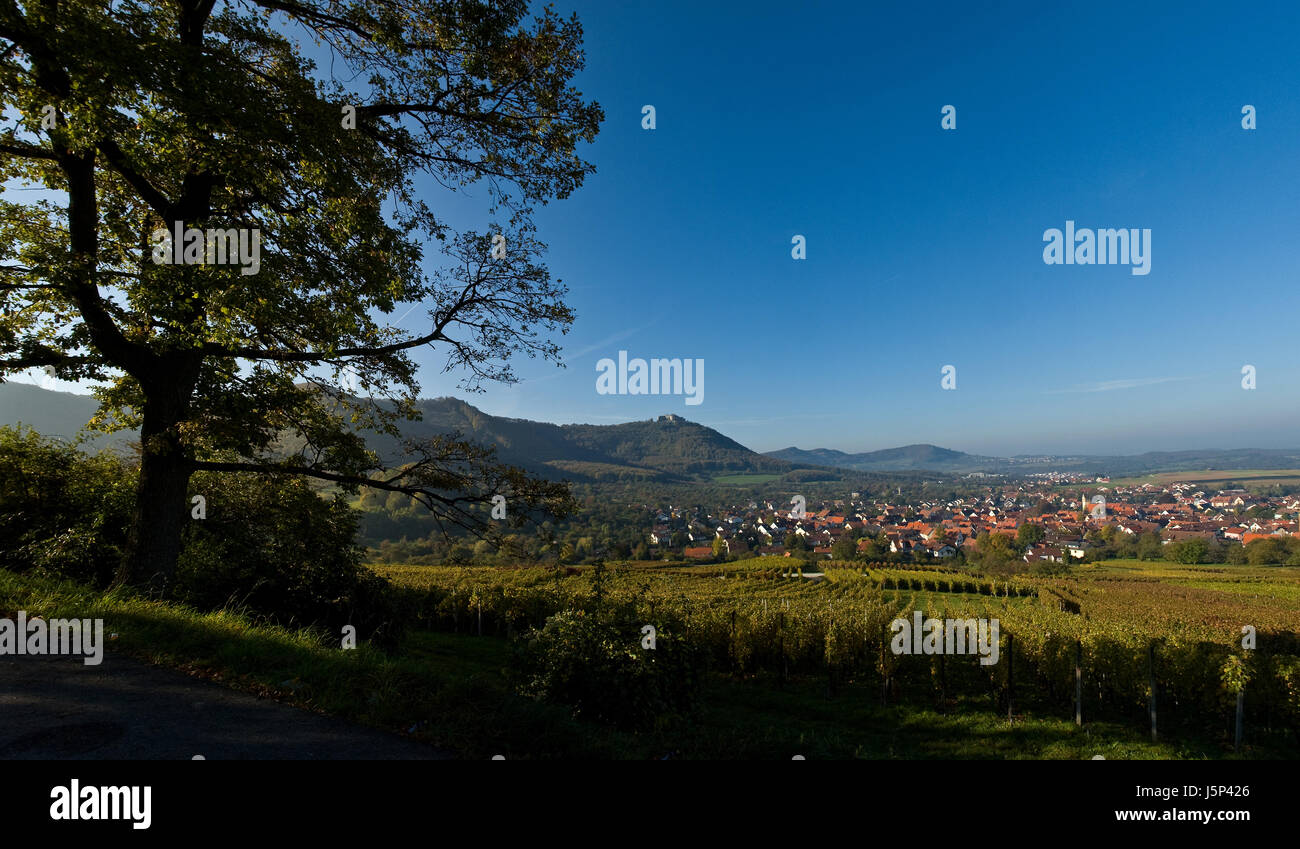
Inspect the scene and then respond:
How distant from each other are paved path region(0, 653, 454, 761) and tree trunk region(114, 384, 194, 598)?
330 centimetres

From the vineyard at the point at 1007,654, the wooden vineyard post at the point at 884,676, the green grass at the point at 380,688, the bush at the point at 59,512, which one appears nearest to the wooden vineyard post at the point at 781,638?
the vineyard at the point at 1007,654

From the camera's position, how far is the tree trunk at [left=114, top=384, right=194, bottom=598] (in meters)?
7.20

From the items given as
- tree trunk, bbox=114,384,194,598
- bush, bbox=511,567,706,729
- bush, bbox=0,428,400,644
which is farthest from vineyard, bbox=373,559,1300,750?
tree trunk, bbox=114,384,194,598

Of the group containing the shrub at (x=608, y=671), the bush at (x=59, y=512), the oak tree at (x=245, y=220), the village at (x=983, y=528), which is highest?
the oak tree at (x=245, y=220)

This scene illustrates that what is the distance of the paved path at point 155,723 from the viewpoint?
3.25m

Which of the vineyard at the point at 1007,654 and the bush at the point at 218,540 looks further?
the vineyard at the point at 1007,654

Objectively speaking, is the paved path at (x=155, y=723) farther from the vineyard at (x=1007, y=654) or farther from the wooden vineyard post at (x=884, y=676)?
the wooden vineyard post at (x=884, y=676)

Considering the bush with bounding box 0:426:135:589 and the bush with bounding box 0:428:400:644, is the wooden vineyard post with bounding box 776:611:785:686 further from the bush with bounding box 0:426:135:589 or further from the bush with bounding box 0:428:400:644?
the bush with bounding box 0:426:135:589

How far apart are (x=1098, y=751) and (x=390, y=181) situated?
1883cm

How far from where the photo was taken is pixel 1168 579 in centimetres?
5522

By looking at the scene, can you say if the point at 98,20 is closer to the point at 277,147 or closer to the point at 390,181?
the point at 277,147

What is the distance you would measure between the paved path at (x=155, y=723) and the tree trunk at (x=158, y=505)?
3304 millimetres

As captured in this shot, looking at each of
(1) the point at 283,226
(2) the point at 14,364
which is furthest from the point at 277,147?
(2) the point at 14,364

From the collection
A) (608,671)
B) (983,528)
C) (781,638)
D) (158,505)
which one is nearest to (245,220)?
(158,505)
